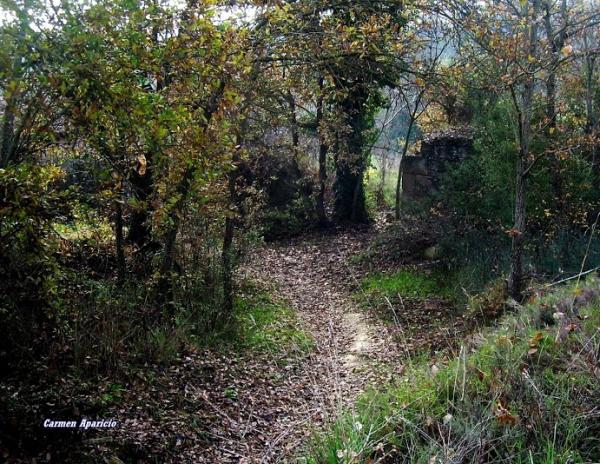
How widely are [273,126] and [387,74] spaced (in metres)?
3.47

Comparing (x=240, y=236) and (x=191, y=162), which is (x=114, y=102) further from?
(x=240, y=236)

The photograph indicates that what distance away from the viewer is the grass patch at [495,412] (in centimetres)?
329

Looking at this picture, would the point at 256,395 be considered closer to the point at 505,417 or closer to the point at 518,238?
the point at 505,417

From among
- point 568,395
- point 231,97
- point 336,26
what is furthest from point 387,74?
point 568,395

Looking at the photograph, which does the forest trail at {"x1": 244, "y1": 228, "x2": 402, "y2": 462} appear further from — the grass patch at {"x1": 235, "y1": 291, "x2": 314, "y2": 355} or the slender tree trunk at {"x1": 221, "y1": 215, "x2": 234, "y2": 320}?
the slender tree trunk at {"x1": 221, "y1": 215, "x2": 234, "y2": 320}

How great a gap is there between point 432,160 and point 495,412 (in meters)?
12.4

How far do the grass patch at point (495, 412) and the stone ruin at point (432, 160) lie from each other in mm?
9488

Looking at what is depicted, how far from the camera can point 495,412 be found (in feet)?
11.3

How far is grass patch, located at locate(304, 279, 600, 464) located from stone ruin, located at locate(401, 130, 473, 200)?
9488 mm

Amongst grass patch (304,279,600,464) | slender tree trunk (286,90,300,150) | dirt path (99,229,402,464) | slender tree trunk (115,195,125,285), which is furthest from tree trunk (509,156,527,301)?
slender tree trunk (286,90,300,150)

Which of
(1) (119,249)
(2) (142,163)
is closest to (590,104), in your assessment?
(1) (119,249)

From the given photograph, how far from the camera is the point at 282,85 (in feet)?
29.4

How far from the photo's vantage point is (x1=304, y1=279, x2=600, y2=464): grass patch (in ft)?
10.8

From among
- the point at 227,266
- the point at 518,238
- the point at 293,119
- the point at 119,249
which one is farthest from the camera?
the point at 293,119
